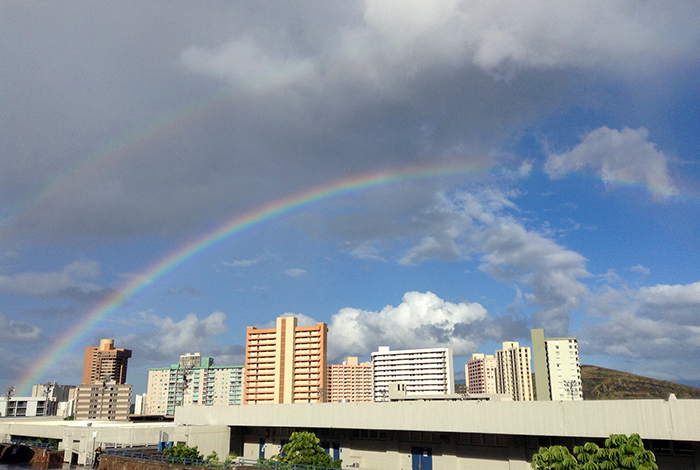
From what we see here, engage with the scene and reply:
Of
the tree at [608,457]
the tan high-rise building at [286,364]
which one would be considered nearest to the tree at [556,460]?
the tree at [608,457]

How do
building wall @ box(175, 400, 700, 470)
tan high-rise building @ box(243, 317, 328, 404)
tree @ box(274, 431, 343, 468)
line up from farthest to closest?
tan high-rise building @ box(243, 317, 328, 404) → tree @ box(274, 431, 343, 468) → building wall @ box(175, 400, 700, 470)

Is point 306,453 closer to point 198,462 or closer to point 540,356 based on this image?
point 198,462

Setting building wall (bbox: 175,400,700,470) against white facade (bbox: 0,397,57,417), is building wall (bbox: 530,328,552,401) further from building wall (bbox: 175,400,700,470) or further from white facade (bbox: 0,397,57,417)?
white facade (bbox: 0,397,57,417)

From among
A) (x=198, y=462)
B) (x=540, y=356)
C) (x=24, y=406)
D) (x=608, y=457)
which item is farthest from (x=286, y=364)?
(x=608, y=457)

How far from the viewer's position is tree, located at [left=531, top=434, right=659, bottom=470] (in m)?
27.4

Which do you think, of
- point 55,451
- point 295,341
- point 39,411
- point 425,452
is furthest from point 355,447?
point 39,411

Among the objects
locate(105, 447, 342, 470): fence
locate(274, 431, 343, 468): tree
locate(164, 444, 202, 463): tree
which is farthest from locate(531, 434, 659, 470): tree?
locate(164, 444, 202, 463): tree

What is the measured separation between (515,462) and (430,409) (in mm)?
7870

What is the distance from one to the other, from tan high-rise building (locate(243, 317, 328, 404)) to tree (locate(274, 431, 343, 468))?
136m

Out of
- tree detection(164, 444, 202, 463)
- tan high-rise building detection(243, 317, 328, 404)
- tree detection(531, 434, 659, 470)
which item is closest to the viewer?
tree detection(531, 434, 659, 470)

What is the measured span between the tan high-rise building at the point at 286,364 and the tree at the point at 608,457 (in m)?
150

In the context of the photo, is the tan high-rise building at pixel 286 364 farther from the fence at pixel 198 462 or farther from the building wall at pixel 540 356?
the fence at pixel 198 462

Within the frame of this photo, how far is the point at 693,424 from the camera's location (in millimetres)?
34312

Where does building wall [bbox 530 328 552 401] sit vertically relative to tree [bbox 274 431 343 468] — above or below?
above
